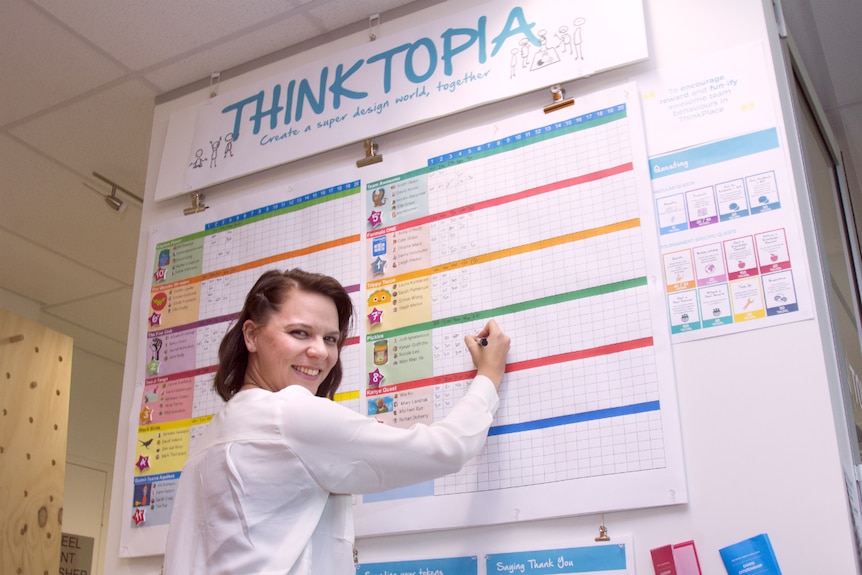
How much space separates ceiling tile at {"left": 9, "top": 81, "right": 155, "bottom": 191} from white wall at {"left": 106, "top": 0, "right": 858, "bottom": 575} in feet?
5.70

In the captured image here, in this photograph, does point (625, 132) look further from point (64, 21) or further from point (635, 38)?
point (64, 21)

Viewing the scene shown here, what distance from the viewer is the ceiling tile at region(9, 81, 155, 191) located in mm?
2865

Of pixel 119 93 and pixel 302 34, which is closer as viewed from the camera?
pixel 302 34

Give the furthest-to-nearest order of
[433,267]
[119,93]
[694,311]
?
[119,93]
[433,267]
[694,311]

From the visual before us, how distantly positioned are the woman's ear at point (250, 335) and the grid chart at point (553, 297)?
430 mm

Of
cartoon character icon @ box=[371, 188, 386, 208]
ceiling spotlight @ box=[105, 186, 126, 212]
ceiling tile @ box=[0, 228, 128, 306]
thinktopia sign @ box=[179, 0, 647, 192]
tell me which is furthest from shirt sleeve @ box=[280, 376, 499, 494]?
ceiling tile @ box=[0, 228, 128, 306]

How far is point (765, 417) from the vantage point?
162cm

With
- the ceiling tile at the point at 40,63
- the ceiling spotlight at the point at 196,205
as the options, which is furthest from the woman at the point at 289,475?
the ceiling tile at the point at 40,63

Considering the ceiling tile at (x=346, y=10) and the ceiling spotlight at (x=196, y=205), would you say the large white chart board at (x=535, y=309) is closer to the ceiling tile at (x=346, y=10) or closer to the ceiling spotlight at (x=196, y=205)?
the ceiling tile at (x=346, y=10)

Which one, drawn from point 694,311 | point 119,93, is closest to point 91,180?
point 119,93

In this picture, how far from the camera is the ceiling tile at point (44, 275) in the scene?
3902 millimetres

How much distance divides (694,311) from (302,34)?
1.44 m

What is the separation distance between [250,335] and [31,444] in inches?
81.5

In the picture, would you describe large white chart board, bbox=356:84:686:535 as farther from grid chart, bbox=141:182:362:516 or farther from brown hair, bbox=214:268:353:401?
brown hair, bbox=214:268:353:401
